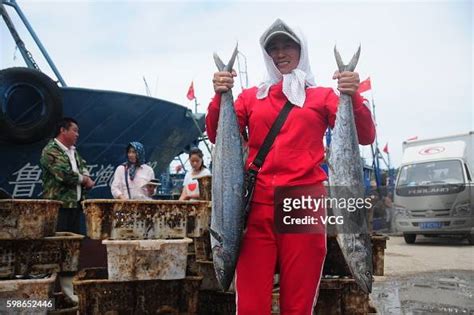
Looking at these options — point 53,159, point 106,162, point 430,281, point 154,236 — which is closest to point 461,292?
point 430,281

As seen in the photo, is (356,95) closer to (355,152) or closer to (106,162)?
(355,152)

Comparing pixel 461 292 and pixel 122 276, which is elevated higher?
pixel 122 276

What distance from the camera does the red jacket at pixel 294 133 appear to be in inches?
99.6

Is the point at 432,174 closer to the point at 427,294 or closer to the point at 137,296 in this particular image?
the point at 427,294

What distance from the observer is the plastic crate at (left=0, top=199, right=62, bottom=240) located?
4.00 meters

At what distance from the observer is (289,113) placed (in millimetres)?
2594

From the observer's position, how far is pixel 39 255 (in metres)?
4.23

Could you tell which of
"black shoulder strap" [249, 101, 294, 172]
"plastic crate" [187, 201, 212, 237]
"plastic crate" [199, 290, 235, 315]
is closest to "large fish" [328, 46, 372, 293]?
"black shoulder strap" [249, 101, 294, 172]

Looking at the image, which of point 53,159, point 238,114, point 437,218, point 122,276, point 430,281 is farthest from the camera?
point 437,218

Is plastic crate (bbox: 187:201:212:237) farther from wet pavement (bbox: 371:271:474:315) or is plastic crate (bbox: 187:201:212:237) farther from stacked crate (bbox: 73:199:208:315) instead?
wet pavement (bbox: 371:271:474:315)

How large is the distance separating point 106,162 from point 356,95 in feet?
28.9

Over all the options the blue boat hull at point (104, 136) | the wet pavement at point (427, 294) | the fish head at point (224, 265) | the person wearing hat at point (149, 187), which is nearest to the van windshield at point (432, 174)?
the wet pavement at point (427, 294)

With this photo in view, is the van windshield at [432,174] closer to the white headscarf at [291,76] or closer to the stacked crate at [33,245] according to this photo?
the stacked crate at [33,245]

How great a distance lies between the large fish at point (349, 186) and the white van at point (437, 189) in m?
10.2
